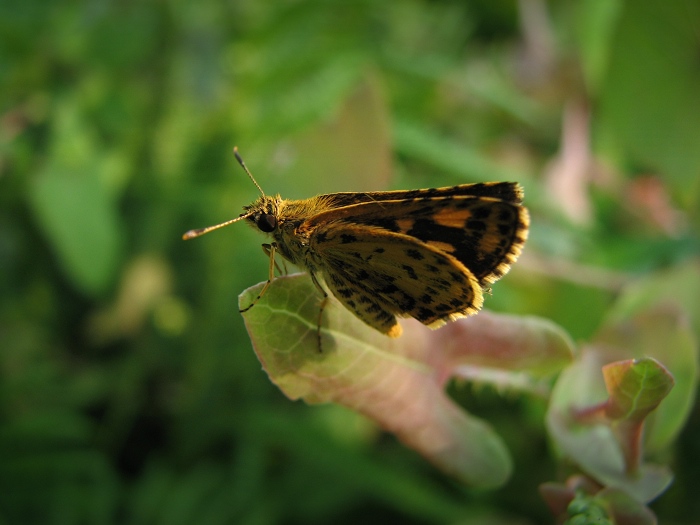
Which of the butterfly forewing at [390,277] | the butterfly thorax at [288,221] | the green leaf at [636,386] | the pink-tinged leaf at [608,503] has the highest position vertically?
the butterfly thorax at [288,221]

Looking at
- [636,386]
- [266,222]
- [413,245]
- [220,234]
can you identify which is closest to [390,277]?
[413,245]

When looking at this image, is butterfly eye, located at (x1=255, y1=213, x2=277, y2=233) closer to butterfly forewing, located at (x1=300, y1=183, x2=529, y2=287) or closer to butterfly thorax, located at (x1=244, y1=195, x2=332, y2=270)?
butterfly thorax, located at (x1=244, y1=195, x2=332, y2=270)

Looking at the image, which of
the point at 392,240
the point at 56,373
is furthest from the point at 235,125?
the point at 392,240

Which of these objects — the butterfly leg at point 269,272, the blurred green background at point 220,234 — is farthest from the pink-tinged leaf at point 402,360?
the blurred green background at point 220,234

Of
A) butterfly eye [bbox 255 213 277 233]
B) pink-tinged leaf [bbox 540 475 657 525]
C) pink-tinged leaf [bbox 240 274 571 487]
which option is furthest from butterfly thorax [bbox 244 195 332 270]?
pink-tinged leaf [bbox 540 475 657 525]

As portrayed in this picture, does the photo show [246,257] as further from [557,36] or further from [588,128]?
Answer: [557,36]

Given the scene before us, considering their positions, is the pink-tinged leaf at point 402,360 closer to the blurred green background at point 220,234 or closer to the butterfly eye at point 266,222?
the butterfly eye at point 266,222
